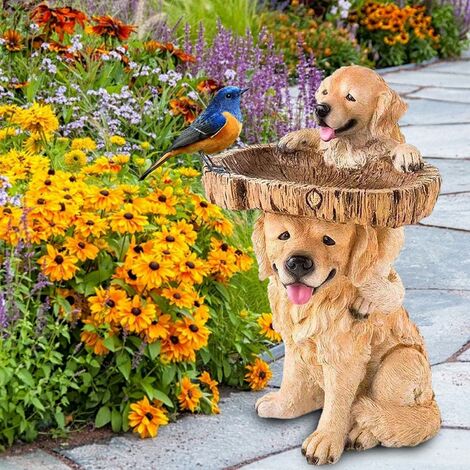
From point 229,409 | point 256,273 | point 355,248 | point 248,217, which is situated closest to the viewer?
point 355,248

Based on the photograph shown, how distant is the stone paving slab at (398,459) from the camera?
3.57 metres

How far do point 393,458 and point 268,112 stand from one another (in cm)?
327

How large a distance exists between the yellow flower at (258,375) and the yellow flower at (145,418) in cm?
49

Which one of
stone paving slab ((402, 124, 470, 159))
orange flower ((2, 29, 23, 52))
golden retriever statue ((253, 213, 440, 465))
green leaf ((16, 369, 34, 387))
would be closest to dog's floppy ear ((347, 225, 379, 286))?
golden retriever statue ((253, 213, 440, 465))

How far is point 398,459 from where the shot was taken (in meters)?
3.62

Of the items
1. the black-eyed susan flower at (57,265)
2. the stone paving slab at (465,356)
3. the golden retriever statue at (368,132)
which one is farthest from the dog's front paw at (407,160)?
the stone paving slab at (465,356)

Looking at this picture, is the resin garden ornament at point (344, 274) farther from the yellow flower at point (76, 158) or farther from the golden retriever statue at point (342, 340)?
the yellow flower at point (76, 158)

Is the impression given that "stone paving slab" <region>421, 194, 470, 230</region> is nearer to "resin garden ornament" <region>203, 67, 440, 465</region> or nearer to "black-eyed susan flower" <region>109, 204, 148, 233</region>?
"resin garden ornament" <region>203, 67, 440, 465</region>

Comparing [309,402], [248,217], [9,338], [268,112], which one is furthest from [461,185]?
[9,338]

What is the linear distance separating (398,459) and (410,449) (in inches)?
3.5

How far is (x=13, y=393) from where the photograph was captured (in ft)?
11.7

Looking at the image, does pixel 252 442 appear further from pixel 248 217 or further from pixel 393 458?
pixel 248 217

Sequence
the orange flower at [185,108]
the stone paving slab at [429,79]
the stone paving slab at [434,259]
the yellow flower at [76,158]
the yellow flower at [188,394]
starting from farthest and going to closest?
the stone paving slab at [429,79] < the orange flower at [185,108] < the stone paving slab at [434,259] < the yellow flower at [76,158] < the yellow flower at [188,394]

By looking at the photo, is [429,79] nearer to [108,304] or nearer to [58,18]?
[58,18]
